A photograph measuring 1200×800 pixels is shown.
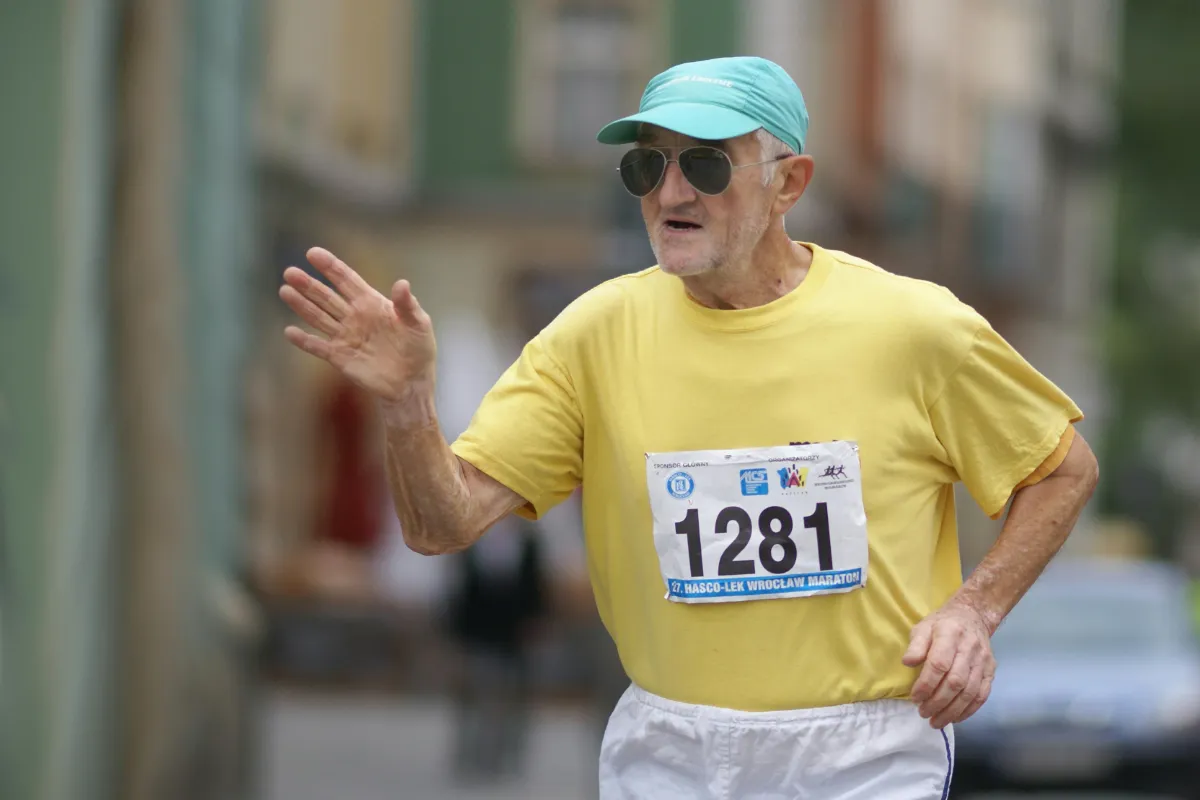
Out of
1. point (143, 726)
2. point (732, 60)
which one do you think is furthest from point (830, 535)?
point (143, 726)

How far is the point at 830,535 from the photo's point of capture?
4215 mm

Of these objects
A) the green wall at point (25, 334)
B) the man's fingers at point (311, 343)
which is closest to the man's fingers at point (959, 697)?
the man's fingers at point (311, 343)

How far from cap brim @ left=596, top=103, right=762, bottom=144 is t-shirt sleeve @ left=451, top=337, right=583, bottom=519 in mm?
470

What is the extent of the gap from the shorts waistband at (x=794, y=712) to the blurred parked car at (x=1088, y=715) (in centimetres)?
871

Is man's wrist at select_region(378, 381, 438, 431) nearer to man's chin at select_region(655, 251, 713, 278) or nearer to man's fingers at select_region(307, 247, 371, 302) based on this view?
man's fingers at select_region(307, 247, 371, 302)

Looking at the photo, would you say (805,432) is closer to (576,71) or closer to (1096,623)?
(1096,623)

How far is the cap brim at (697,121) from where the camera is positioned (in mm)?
4117

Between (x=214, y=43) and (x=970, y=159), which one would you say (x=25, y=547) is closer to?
(x=214, y=43)

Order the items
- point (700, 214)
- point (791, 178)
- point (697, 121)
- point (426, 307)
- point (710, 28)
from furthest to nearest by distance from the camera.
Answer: point (710, 28), point (426, 307), point (791, 178), point (700, 214), point (697, 121)

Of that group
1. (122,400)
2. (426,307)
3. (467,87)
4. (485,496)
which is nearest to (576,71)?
(467,87)

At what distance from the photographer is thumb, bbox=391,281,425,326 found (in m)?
4.02

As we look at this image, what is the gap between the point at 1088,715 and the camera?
1308 centimetres

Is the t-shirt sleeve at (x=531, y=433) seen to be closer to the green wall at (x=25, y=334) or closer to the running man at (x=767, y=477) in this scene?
the running man at (x=767, y=477)

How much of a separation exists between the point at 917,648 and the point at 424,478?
0.90 m
